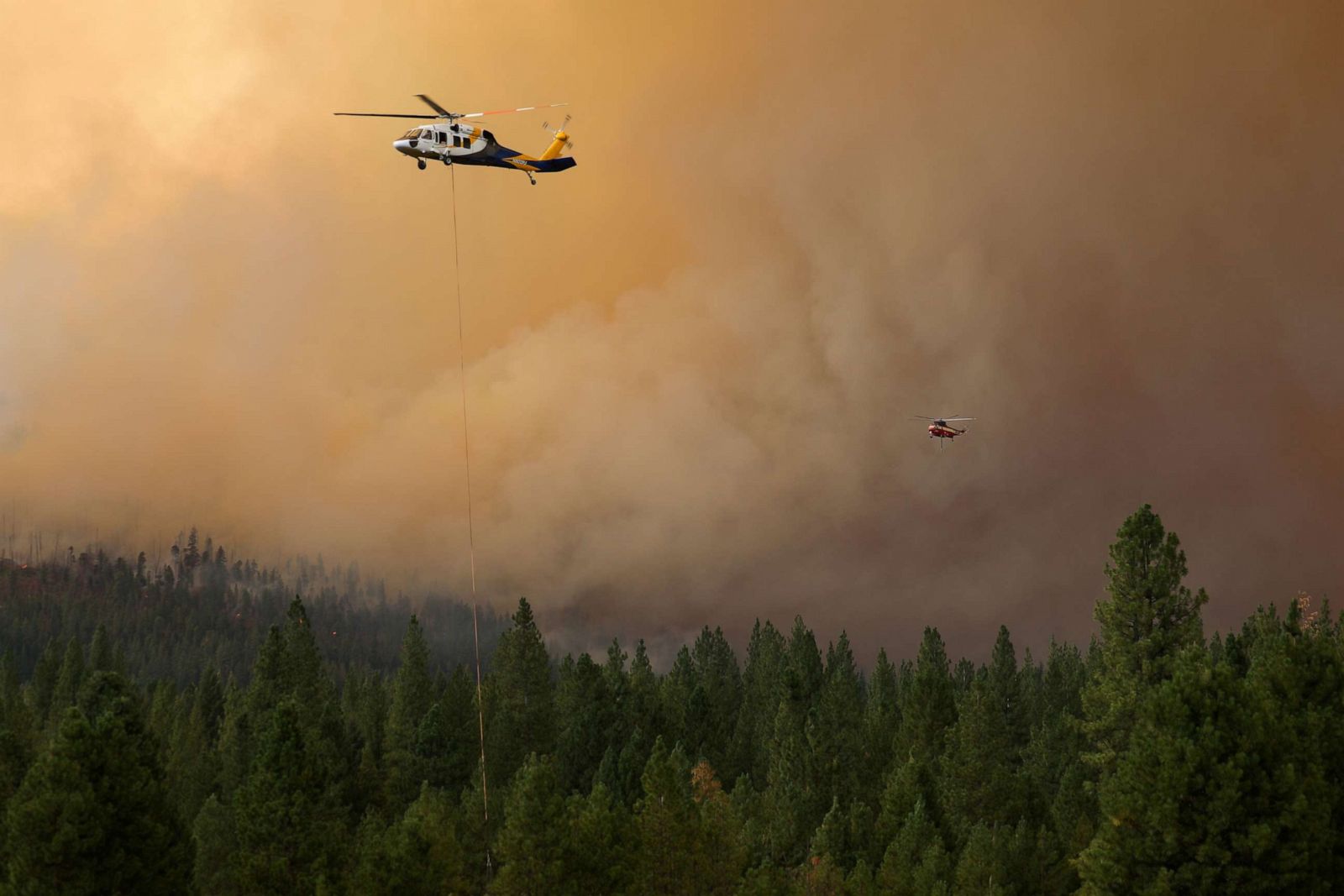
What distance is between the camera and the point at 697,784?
4641 inches

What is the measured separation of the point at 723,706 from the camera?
189 meters

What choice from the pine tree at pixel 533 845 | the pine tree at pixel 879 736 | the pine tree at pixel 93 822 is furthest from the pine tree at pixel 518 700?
the pine tree at pixel 93 822

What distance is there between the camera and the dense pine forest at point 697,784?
60719mm

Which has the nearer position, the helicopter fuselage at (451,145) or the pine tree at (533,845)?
the helicopter fuselage at (451,145)

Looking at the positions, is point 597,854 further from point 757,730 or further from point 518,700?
point 757,730

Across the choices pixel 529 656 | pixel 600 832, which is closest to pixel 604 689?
pixel 529 656

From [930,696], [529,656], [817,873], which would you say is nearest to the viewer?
[817,873]

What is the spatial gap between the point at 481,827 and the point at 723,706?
310ft

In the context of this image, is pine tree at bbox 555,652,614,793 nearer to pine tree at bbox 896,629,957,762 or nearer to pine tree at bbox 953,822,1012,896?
pine tree at bbox 896,629,957,762

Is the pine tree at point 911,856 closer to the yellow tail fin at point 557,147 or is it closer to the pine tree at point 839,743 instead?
the pine tree at point 839,743

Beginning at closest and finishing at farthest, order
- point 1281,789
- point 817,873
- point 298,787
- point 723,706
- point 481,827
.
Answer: point 1281,789, point 298,787, point 817,873, point 481,827, point 723,706

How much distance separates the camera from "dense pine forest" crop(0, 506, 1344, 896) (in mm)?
60719

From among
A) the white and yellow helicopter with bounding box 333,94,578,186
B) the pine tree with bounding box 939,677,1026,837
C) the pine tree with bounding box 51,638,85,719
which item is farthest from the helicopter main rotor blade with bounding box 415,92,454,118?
the pine tree with bounding box 51,638,85,719

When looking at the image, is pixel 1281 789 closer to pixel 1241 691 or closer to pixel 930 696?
pixel 1241 691
